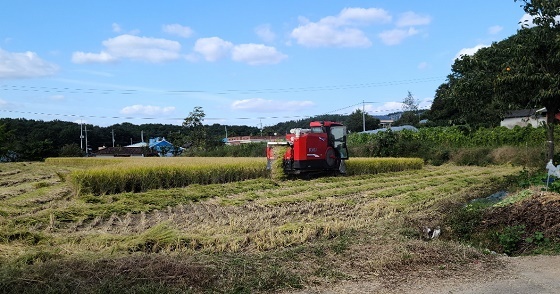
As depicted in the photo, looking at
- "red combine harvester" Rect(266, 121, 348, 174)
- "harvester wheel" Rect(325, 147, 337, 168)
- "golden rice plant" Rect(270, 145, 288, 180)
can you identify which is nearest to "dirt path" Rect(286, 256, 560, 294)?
"red combine harvester" Rect(266, 121, 348, 174)

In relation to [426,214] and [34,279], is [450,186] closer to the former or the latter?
[426,214]

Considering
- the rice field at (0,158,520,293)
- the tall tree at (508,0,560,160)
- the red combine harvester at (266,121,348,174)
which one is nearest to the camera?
the rice field at (0,158,520,293)

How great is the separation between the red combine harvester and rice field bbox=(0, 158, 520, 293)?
426 cm

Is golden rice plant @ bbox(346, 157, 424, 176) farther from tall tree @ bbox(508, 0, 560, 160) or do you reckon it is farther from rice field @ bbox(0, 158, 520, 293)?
tall tree @ bbox(508, 0, 560, 160)

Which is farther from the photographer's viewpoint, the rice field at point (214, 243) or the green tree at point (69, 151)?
the green tree at point (69, 151)

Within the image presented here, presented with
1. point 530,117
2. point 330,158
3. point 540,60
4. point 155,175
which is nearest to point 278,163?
point 330,158

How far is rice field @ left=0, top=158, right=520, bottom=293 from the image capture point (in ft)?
15.6

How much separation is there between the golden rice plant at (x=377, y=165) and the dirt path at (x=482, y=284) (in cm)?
1585

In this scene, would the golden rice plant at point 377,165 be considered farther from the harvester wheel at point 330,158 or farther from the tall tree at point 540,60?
A: the tall tree at point 540,60

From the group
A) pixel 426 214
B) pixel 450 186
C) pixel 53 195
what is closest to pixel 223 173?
pixel 53 195

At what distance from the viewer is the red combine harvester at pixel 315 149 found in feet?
57.2

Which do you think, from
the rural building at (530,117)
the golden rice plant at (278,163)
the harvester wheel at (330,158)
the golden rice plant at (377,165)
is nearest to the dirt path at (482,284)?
the rural building at (530,117)

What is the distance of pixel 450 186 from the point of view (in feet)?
50.8

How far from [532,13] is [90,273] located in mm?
13247
